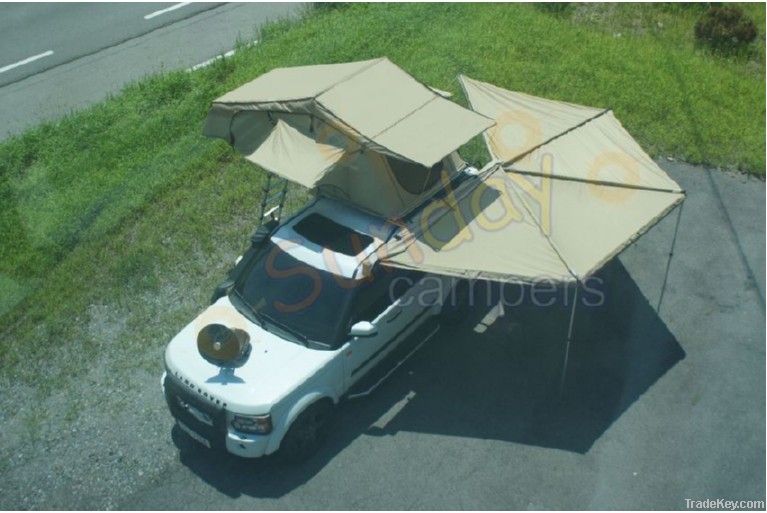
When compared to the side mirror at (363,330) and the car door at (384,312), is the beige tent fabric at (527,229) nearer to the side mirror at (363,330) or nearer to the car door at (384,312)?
the car door at (384,312)

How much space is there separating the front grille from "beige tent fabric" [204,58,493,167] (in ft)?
10.4

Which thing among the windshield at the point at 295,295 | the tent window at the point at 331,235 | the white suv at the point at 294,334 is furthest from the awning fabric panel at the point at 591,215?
the windshield at the point at 295,295

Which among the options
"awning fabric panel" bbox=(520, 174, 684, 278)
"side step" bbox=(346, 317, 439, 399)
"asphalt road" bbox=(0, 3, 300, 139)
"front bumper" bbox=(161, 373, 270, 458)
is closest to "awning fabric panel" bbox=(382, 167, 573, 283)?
"awning fabric panel" bbox=(520, 174, 684, 278)

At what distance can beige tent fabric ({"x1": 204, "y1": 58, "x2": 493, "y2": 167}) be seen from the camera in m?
9.94

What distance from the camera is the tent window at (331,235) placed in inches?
393

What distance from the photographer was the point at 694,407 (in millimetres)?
10273

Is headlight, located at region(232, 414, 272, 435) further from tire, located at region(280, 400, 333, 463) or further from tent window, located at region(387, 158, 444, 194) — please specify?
tent window, located at region(387, 158, 444, 194)

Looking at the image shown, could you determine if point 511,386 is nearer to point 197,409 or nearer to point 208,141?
point 197,409

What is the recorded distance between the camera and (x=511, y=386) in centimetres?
1059

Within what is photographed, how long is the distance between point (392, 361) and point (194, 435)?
2437 mm

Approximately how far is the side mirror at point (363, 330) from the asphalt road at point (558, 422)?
4.12 ft

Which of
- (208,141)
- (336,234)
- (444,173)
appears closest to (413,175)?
(444,173)

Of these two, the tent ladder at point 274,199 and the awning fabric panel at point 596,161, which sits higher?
the awning fabric panel at point 596,161

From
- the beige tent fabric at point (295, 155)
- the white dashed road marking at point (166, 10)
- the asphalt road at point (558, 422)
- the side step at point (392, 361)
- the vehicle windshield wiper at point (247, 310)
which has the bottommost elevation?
the asphalt road at point (558, 422)
